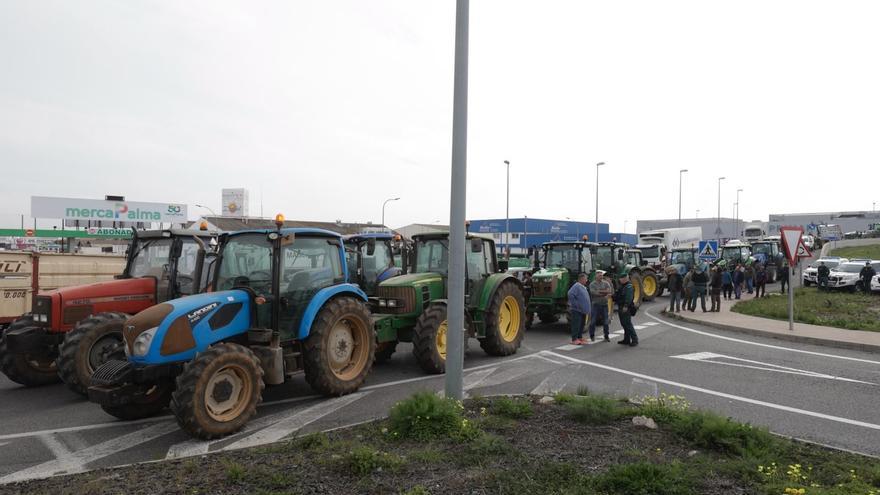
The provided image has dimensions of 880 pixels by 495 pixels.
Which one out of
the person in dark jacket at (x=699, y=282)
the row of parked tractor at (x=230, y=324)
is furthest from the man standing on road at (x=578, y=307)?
the person in dark jacket at (x=699, y=282)

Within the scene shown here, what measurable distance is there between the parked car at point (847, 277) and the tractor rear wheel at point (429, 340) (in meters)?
22.2

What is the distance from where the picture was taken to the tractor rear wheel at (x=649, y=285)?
2356 cm

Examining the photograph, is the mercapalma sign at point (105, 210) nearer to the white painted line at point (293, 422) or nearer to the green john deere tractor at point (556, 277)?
the green john deere tractor at point (556, 277)

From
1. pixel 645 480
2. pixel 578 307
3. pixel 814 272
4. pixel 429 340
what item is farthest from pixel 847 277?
pixel 645 480

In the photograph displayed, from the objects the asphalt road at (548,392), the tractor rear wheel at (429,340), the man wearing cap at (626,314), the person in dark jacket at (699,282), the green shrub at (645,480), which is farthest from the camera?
the person in dark jacket at (699,282)

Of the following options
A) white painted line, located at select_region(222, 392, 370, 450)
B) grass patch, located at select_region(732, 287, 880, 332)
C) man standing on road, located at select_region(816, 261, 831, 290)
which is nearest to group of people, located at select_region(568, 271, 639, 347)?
white painted line, located at select_region(222, 392, 370, 450)

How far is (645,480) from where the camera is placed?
4.26 meters

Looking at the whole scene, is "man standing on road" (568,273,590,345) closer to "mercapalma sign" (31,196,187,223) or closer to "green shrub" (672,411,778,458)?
"green shrub" (672,411,778,458)

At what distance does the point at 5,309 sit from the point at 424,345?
8.43 m

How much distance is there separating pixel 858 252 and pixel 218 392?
55027 mm

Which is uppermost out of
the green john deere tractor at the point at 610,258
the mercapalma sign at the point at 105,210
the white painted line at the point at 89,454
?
the mercapalma sign at the point at 105,210

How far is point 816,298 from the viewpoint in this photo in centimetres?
2086

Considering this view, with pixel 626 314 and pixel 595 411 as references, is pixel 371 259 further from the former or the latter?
pixel 595 411

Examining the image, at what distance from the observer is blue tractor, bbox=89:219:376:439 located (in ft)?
19.8
